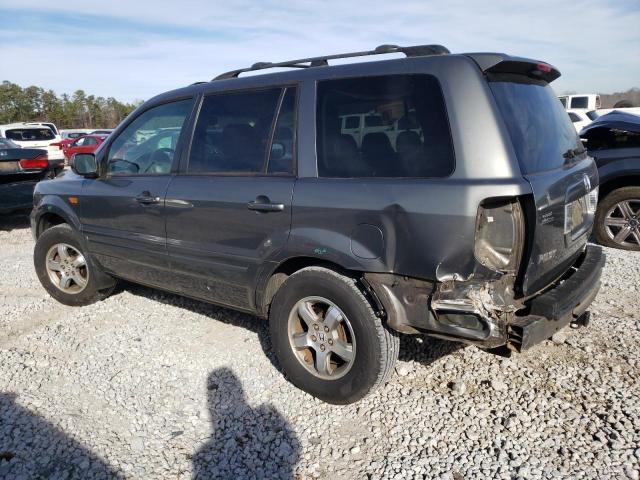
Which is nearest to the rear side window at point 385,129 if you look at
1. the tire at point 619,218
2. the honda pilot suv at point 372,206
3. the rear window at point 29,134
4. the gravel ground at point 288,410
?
the honda pilot suv at point 372,206

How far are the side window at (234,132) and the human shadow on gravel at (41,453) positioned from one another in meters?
1.84

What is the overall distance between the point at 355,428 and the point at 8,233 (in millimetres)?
7761

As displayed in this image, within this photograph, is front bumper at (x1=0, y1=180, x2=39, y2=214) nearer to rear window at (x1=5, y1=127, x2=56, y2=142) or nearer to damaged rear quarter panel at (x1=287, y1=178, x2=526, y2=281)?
damaged rear quarter panel at (x1=287, y1=178, x2=526, y2=281)

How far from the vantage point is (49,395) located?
3193 mm

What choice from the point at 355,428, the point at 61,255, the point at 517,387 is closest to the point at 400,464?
the point at 355,428

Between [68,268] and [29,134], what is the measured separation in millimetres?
16445

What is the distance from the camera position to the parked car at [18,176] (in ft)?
25.5

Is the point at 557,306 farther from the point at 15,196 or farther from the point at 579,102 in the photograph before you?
the point at 579,102

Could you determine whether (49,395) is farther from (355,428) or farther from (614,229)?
(614,229)

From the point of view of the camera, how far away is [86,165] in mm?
4148

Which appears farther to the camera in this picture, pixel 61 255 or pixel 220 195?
pixel 61 255

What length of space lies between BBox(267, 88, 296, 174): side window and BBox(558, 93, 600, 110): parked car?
21786 millimetres

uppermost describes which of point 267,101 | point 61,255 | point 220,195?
point 267,101

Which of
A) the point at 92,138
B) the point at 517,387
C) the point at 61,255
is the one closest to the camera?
the point at 517,387
